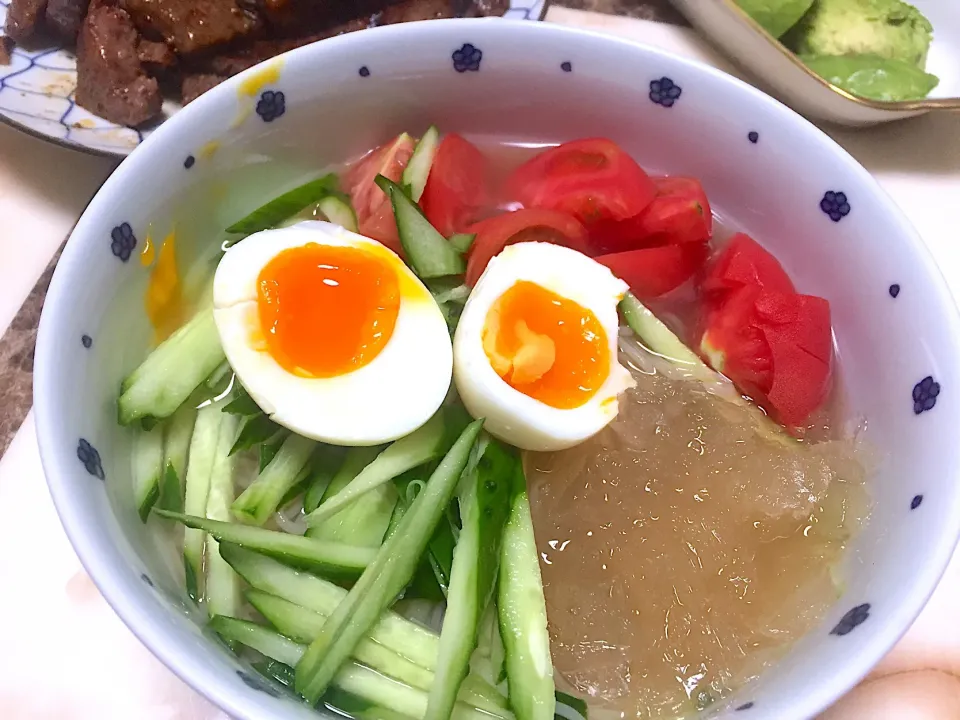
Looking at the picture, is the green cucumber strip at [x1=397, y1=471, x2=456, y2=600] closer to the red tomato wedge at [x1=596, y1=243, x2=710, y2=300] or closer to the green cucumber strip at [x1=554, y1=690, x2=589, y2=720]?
the green cucumber strip at [x1=554, y1=690, x2=589, y2=720]

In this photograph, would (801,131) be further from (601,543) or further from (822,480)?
(601,543)

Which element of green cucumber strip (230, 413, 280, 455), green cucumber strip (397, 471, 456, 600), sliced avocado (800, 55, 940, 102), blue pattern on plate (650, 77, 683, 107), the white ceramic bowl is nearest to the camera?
the white ceramic bowl

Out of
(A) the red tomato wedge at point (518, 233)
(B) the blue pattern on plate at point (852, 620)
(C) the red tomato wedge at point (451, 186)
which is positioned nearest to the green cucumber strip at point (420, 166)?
(C) the red tomato wedge at point (451, 186)

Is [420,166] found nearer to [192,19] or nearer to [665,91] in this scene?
[665,91]

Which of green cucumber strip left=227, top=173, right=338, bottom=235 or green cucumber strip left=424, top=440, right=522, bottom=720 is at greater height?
green cucumber strip left=227, top=173, right=338, bottom=235

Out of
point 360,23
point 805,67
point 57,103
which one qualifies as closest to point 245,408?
point 57,103

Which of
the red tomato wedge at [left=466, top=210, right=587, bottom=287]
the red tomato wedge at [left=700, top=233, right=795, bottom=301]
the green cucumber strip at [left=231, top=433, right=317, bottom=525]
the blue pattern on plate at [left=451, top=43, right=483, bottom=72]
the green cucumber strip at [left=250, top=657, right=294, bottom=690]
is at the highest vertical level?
the blue pattern on plate at [left=451, top=43, right=483, bottom=72]

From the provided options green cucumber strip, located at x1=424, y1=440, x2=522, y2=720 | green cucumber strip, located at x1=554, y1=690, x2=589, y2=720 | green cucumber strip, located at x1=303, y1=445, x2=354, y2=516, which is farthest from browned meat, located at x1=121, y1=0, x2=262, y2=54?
green cucumber strip, located at x1=554, y1=690, x2=589, y2=720
